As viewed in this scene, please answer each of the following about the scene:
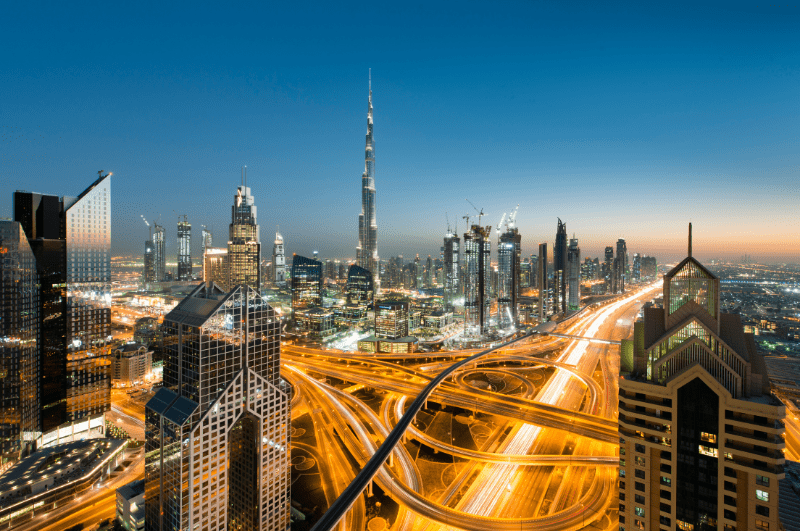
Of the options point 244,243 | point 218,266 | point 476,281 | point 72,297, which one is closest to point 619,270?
point 476,281

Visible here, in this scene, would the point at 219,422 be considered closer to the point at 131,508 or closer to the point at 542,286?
the point at 131,508

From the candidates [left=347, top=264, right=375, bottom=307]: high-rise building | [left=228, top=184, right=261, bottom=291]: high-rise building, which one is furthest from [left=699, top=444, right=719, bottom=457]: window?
[left=228, top=184, right=261, bottom=291]: high-rise building

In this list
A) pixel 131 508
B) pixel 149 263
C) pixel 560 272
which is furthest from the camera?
pixel 149 263

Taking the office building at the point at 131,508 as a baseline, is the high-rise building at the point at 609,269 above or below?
above

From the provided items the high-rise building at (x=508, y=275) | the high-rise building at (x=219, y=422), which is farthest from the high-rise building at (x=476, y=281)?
the high-rise building at (x=219, y=422)

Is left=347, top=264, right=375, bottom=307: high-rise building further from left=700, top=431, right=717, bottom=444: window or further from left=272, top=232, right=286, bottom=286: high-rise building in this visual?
left=700, top=431, right=717, bottom=444: window

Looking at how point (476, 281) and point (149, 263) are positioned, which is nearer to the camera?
point (476, 281)

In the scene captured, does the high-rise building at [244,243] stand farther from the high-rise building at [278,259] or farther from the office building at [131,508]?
the office building at [131,508]

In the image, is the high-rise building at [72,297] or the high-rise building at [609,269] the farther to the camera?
the high-rise building at [609,269]
